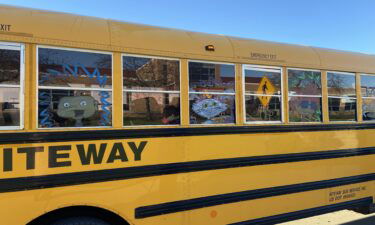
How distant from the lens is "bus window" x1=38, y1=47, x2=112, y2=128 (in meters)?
2.64

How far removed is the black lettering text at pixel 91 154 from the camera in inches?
106

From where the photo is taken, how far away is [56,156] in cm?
261

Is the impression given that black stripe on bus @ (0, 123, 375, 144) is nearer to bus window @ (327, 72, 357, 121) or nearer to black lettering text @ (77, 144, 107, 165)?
black lettering text @ (77, 144, 107, 165)

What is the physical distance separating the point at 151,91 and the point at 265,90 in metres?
1.37

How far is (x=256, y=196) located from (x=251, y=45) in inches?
65.5

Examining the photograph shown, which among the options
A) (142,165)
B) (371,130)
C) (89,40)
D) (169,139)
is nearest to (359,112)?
(371,130)

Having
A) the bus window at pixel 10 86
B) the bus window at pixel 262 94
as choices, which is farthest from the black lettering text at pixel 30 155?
the bus window at pixel 262 94

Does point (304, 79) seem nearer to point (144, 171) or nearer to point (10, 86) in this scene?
point (144, 171)

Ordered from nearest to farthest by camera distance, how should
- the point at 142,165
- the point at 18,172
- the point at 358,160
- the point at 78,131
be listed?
the point at 18,172
the point at 78,131
the point at 142,165
the point at 358,160

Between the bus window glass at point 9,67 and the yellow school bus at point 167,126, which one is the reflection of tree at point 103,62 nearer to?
the yellow school bus at point 167,126

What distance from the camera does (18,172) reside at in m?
2.48

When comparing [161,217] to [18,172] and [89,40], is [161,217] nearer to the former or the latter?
[18,172]

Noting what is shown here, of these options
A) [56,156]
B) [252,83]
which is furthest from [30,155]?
[252,83]

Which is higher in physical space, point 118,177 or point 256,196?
point 118,177
